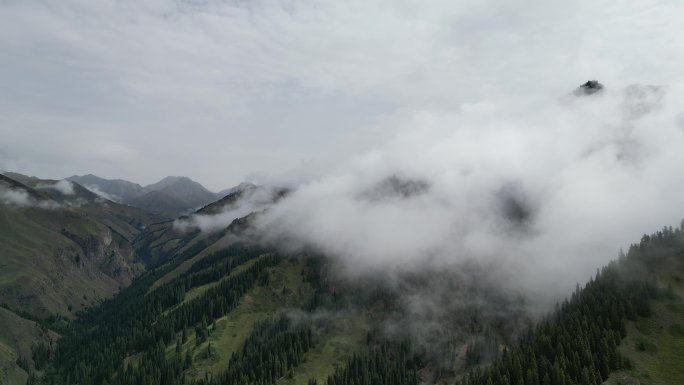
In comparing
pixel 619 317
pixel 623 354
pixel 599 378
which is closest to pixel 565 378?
pixel 599 378

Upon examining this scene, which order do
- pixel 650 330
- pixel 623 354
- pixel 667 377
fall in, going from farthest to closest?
1. pixel 650 330
2. pixel 623 354
3. pixel 667 377

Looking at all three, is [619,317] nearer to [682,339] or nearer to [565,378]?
[682,339]

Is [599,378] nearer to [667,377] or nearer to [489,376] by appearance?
[667,377]

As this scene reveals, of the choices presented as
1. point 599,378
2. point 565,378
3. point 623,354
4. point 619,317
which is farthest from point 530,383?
point 619,317

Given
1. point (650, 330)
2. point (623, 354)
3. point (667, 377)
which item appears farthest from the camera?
point (650, 330)

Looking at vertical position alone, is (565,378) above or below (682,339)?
below

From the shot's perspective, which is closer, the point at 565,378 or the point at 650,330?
the point at 565,378
